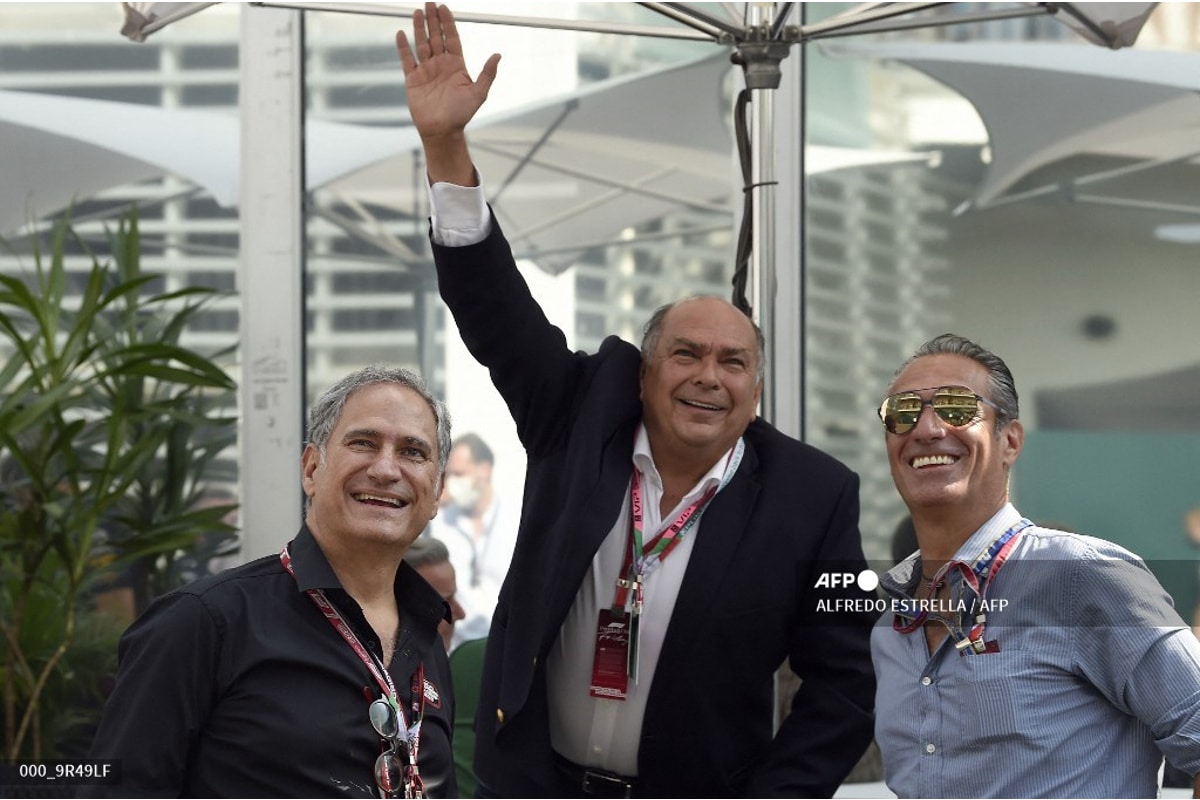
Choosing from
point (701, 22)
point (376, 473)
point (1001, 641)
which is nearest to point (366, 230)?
point (701, 22)

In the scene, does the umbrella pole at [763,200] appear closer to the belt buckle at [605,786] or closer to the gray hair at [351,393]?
the belt buckle at [605,786]

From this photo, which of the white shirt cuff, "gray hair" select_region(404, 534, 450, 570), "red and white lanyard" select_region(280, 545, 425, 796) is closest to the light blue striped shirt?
"red and white lanyard" select_region(280, 545, 425, 796)

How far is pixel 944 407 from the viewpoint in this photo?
255 cm

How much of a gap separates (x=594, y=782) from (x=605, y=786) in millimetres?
22

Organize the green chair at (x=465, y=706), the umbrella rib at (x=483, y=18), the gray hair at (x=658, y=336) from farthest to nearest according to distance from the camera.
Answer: the green chair at (x=465, y=706) → the umbrella rib at (x=483, y=18) → the gray hair at (x=658, y=336)

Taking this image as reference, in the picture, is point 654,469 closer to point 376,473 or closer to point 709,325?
point 709,325

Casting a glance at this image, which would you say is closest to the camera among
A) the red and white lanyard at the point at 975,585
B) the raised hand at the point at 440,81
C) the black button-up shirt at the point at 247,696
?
the black button-up shirt at the point at 247,696

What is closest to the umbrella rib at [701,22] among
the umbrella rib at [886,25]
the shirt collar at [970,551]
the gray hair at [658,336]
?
the umbrella rib at [886,25]

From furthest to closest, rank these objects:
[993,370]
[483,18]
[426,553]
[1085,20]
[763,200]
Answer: [426,553] → [763,200] → [483,18] → [1085,20] → [993,370]

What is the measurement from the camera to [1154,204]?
16.0ft

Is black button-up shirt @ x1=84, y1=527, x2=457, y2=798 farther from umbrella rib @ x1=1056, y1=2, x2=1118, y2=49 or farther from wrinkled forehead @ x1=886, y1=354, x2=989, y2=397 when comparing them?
umbrella rib @ x1=1056, y1=2, x2=1118, y2=49

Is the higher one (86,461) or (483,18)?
(483,18)

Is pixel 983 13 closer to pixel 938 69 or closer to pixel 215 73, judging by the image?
pixel 938 69

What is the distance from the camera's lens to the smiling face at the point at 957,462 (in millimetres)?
2510
